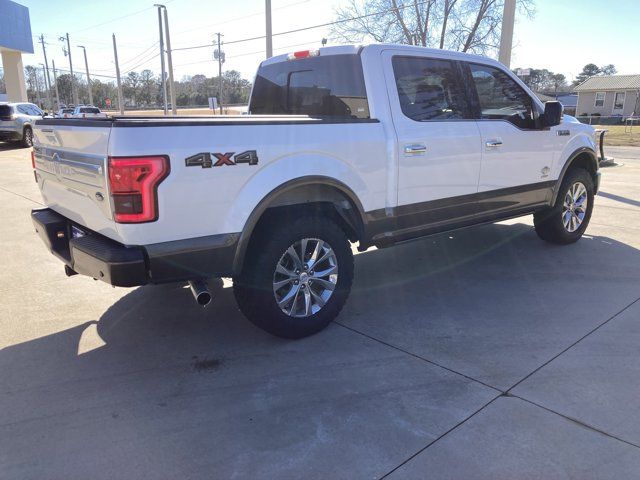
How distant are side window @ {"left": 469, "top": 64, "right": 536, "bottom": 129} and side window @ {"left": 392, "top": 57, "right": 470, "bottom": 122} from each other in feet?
0.96

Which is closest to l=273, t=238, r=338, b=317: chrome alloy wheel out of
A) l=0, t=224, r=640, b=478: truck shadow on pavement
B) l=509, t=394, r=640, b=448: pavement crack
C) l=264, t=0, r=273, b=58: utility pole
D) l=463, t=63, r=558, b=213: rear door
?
l=0, t=224, r=640, b=478: truck shadow on pavement

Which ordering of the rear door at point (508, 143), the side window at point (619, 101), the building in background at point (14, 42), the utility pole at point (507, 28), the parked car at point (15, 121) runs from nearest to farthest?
1. the rear door at point (508, 143)
2. the utility pole at point (507, 28)
3. the parked car at point (15, 121)
4. the building in background at point (14, 42)
5. the side window at point (619, 101)

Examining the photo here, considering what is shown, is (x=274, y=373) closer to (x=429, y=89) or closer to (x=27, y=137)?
(x=429, y=89)

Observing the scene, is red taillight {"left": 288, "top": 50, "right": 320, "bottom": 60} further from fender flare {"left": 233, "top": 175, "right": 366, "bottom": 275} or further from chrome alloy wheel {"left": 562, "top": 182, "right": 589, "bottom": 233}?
chrome alloy wheel {"left": 562, "top": 182, "right": 589, "bottom": 233}

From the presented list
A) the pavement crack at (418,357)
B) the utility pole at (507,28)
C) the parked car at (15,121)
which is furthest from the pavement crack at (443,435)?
the parked car at (15,121)

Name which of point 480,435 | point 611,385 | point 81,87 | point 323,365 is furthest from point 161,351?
point 81,87

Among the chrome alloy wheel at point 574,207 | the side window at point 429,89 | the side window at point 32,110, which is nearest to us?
the side window at point 429,89

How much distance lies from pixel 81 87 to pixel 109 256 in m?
118

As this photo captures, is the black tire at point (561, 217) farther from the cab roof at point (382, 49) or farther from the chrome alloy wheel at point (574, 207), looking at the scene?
the cab roof at point (382, 49)

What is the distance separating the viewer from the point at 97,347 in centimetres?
377

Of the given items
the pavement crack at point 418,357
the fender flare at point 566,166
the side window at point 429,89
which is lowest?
the pavement crack at point 418,357

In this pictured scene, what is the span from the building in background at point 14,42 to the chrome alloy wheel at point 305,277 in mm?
35245

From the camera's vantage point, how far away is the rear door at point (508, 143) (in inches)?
193

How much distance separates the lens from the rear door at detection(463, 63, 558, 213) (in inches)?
193
